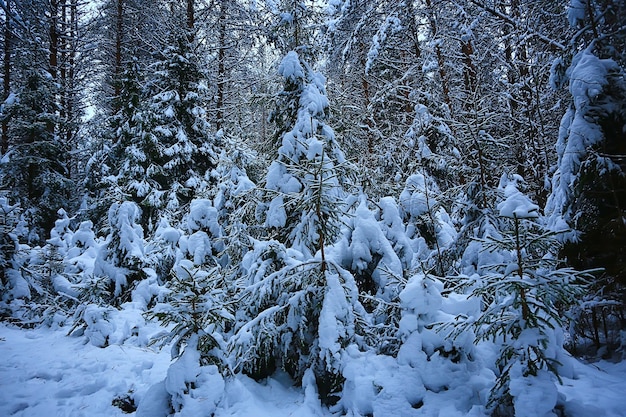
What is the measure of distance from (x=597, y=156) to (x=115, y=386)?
6.38m

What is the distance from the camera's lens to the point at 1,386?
417 centimetres

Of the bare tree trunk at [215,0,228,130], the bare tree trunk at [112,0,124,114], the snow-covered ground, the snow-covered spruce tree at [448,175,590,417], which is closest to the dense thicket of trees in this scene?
the snow-covered spruce tree at [448,175,590,417]

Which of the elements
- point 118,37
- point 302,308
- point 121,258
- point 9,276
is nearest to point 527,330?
point 302,308

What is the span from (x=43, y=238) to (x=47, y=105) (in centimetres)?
590

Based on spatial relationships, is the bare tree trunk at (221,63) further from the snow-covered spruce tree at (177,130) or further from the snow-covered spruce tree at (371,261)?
the snow-covered spruce tree at (371,261)

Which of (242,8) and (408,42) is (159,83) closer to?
(242,8)

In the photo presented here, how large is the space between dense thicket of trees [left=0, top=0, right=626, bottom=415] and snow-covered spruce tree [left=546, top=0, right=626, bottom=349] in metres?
0.02

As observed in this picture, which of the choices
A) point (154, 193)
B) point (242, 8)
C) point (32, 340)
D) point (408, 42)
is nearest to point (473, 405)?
point (32, 340)

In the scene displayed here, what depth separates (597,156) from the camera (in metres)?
3.65

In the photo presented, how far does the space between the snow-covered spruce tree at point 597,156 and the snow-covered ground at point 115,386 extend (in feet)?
3.45

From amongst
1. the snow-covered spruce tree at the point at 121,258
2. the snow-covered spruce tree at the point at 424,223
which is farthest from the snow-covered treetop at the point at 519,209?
the snow-covered spruce tree at the point at 121,258

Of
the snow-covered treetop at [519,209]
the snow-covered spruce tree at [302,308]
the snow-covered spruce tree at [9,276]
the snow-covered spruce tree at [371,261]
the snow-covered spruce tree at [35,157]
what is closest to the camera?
the snow-covered treetop at [519,209]

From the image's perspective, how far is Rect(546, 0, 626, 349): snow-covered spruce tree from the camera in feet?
11.9

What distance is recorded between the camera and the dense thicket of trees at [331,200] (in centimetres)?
349
